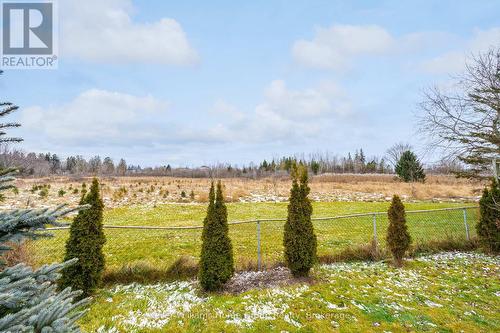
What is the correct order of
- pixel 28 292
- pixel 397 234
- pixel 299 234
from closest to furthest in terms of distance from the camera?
pixel 28 292 < pixel 299 234 < pixel 397 234

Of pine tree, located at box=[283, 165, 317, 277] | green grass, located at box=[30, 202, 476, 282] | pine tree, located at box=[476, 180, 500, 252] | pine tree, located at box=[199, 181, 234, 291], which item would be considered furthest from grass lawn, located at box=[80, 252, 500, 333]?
pine tree, located at box=[476, 180, 500, 252]

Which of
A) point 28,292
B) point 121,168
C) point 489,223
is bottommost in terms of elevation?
point 489,223

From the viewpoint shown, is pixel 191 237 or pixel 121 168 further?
pixel 121 168

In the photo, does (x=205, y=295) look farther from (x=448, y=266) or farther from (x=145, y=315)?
(x=448, y=266)

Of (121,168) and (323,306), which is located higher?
(121,168)

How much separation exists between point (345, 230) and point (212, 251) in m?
7.81

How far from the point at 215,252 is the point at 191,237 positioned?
16.4 feet

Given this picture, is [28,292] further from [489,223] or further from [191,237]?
[489,223]

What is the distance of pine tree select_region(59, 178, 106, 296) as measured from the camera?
210 inches

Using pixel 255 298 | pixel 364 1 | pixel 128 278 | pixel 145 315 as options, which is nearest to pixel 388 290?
pixel 255 298

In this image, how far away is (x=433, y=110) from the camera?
7984 millimetres

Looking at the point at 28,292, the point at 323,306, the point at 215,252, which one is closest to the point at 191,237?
the point at 215,252

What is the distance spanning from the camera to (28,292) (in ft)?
Result: 4.97

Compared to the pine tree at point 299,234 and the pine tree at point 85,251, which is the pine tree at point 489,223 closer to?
the pine tree at point 299,234
